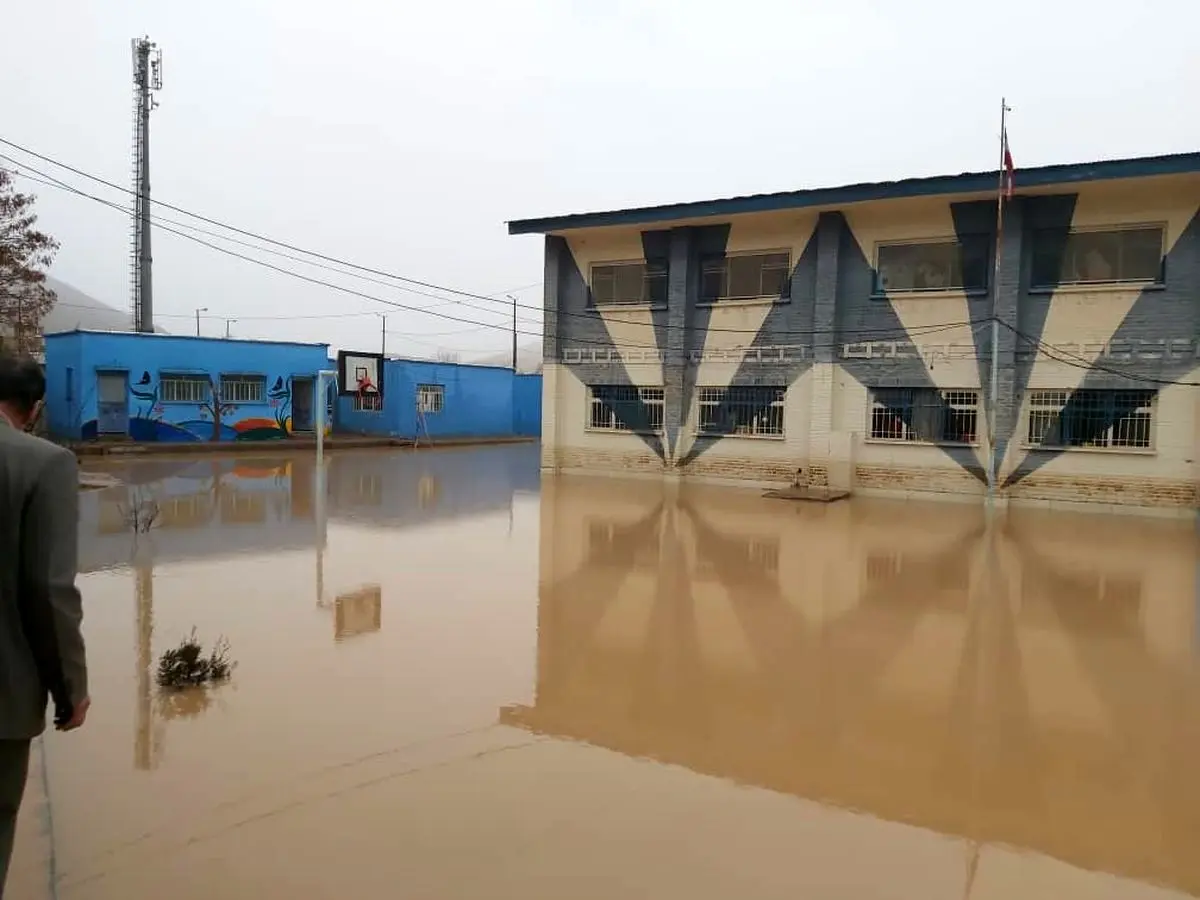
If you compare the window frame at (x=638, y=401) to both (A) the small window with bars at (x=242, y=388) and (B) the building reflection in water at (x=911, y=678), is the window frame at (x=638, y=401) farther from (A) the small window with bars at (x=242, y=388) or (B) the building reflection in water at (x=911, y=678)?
(A) the small window with bars at (x=242, y=388)

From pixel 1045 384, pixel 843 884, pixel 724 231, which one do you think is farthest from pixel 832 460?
pixel 843 884

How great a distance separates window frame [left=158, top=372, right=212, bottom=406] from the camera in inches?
1127

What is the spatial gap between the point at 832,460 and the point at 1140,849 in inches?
594

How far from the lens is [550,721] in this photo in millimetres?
5738

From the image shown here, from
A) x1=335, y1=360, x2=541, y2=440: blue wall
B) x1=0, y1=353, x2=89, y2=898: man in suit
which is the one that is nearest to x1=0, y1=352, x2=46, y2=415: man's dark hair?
x1=0, y1=353, x2=89, y2=898: man in suit

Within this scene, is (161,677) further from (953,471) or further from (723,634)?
(953,471)

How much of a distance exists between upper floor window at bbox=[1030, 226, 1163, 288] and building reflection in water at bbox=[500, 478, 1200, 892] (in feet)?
20.3

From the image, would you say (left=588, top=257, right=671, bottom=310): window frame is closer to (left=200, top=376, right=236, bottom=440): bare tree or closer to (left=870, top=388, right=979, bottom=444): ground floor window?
(left=870, top=388, right=979, bottom=444): ground floor window

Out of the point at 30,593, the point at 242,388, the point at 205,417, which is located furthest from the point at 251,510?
the point at 242,388

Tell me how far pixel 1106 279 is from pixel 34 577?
1818 cm

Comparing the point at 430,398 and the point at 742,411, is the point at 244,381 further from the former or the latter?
the point at 742,411

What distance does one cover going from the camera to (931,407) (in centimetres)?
1848

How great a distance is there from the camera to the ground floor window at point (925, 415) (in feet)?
59.3

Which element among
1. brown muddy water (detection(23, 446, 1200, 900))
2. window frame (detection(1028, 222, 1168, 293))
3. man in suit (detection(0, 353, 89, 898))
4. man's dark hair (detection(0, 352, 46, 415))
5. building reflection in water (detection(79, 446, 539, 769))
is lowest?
brown muddy water (detection(23, 446, 1200, 900))
